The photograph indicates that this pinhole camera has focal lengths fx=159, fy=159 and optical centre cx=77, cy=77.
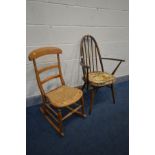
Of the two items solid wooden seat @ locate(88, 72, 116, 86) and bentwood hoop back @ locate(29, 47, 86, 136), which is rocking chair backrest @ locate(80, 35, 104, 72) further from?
bentwood hoop back @ locate(29, 47, 86, 136)

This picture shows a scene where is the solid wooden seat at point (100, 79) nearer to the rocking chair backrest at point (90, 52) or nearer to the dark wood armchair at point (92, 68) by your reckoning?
the dark wood armchair at point (92, 68)

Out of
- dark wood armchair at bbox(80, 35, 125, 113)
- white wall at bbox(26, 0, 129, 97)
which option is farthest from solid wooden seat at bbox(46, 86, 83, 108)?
white wall at bbox(26, 0, 129, 97)

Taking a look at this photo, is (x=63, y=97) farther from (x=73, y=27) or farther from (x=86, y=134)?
(x=73, y=27)

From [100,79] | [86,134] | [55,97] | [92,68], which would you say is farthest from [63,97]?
[92,68]

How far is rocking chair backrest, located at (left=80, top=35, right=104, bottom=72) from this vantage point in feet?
7.80

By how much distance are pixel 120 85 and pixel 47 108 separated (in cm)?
154

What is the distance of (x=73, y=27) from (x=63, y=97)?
1061 millimetres

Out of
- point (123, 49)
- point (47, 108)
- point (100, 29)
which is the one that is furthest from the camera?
point (123, 49)

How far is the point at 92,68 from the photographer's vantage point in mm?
2633

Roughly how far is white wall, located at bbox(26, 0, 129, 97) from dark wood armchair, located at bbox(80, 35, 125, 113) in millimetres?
123

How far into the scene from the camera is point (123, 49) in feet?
9.82

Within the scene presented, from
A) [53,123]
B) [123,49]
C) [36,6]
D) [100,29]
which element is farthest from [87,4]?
[53,123]

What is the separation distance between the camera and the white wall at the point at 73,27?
200 cm
